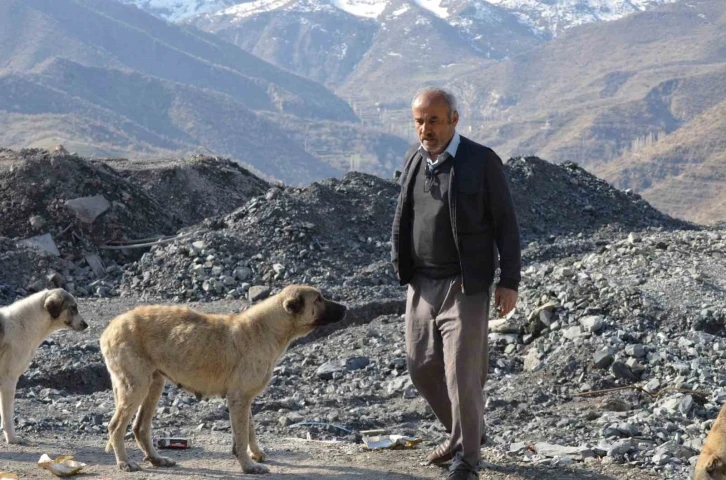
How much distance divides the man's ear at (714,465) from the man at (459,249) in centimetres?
130

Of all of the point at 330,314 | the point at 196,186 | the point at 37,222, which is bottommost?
the point at 330,314

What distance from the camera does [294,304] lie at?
7316 millimetres

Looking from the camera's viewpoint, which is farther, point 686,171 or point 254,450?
point 686,171

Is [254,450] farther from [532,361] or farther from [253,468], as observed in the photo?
[532,361]

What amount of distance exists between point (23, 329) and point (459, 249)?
3.94 m

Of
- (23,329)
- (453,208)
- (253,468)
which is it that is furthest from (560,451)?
(23,329)

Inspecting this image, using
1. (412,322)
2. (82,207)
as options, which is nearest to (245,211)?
(82,207)

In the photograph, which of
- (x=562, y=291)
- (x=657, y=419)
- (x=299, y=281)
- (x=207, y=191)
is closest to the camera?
(x=657, y=419)

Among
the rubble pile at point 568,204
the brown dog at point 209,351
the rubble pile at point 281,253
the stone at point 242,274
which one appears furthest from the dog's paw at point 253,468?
the rubble pile at point 568,204

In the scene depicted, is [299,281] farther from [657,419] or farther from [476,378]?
[476,378]

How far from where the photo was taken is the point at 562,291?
12.8 m

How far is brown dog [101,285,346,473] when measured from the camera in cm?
725

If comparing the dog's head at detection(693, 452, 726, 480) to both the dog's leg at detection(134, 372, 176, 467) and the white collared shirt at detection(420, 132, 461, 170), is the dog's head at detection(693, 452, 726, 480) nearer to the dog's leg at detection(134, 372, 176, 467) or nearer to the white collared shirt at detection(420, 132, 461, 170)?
the white collared shirt at detection(420, 132, 461, 170)

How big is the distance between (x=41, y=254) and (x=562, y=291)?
34.1ft
